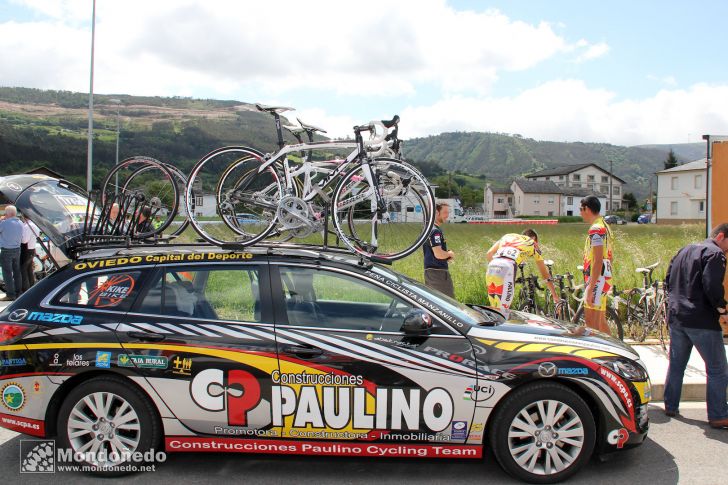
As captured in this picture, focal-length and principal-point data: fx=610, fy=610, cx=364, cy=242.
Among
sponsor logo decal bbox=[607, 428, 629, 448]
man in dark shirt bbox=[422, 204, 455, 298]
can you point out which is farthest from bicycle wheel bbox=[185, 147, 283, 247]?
sponsor logo decal bbox=[607, 428, 629, 448]

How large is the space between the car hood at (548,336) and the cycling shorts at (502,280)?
2394 millimetres

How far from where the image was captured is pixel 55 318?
14.4 feet

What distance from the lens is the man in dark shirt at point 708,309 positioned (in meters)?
5.36

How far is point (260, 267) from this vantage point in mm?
4539

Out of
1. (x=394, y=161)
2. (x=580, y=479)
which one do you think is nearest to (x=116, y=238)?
(x=394, y=161)

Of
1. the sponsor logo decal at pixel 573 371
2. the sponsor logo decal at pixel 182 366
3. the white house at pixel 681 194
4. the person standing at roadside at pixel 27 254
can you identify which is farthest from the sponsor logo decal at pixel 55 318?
the white house at pixel 681 194

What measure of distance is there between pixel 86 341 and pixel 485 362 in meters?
2.80

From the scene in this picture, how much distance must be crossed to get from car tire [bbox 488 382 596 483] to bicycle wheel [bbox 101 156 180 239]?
367cm

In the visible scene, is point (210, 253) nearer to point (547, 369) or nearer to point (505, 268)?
point (547, 369)

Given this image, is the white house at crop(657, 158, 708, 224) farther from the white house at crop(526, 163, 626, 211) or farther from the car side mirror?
the car side mirror

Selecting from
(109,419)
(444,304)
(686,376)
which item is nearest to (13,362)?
(109,419)

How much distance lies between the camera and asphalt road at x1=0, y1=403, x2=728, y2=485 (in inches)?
170

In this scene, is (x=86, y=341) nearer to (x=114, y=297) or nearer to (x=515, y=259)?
(x=114, y=297)

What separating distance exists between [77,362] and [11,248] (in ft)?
31.6
